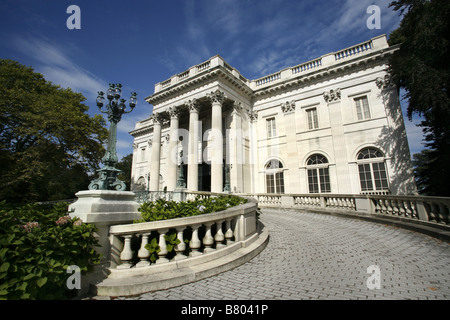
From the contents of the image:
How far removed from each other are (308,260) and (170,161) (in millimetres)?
17084

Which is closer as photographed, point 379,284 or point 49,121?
point 379,284

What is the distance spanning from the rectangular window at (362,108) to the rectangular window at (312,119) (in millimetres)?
3264

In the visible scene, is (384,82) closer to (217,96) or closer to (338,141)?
(338,141)

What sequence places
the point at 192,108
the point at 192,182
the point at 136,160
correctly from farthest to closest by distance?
the point at 136,160, the point at 192,108, the point at 192,182

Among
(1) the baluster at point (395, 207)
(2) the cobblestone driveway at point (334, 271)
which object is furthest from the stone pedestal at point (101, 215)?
(1) the baluster at point (395, 207)

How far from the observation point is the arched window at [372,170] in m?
15.1

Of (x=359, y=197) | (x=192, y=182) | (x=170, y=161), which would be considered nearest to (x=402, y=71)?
(x=359, y=197)

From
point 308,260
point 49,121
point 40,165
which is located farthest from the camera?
point 49,121

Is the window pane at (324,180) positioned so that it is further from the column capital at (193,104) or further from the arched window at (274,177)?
the column capital at (193,104)

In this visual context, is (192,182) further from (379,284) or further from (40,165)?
(379,284)

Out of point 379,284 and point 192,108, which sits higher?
point 192,108

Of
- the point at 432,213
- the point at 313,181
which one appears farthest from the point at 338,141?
the point at 432,213

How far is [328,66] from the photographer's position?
1772 centimetres

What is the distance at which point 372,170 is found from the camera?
610 inches
